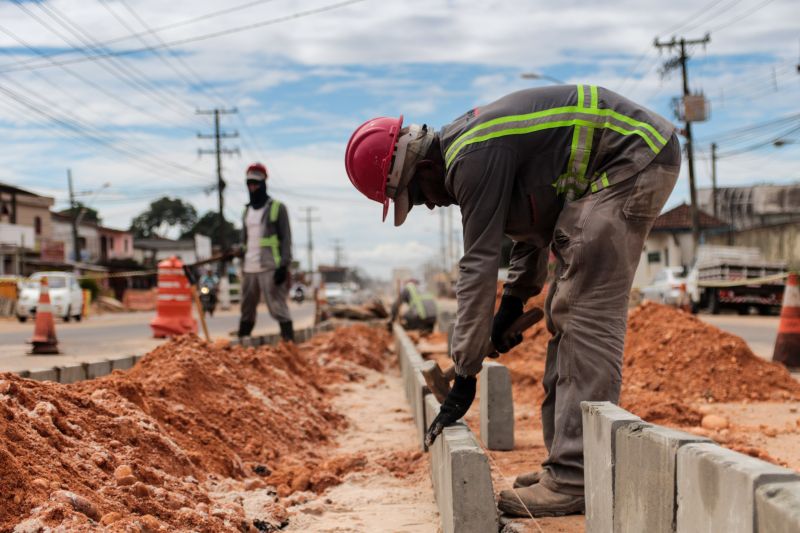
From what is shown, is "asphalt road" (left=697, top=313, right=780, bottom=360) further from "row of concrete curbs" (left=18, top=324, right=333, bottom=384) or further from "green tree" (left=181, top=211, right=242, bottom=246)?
"green tree" (left=181, top=211, right=242, bottom=246)

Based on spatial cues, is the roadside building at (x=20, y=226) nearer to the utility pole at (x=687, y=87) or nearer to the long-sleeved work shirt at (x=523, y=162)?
the utility pole at (x=687, y=87)

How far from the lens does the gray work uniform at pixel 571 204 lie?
11.4 feet

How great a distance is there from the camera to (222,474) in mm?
4992

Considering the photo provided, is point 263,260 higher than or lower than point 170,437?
higher

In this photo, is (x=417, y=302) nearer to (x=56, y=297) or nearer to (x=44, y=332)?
(x=44, y=332)

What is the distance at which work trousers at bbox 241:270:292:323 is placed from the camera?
10523mm

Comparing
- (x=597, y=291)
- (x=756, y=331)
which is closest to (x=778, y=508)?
(x=597, y=291)

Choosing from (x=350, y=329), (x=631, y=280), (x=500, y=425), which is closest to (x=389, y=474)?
(x=500, y=425)

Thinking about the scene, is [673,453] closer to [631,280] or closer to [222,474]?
[631,280]

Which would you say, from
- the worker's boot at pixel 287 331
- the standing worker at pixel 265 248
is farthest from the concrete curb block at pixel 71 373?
the worker's boot at pixel 287 331

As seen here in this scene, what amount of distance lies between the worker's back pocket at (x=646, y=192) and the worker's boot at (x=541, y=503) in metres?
1.17

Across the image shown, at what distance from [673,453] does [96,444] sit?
8.90 ft

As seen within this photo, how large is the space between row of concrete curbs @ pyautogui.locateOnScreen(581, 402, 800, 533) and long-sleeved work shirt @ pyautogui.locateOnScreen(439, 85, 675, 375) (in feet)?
2.15

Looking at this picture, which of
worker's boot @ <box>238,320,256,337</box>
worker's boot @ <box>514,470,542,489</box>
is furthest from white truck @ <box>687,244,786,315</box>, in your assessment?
worker's boot @ <box>514,470,542,489</box>
